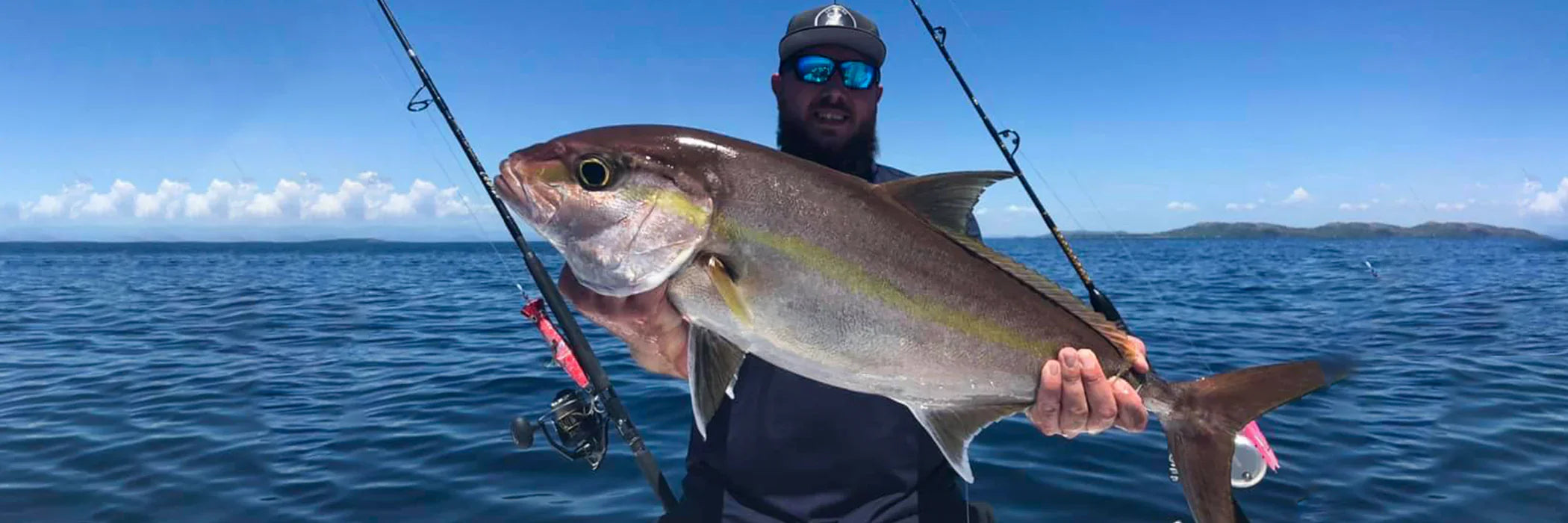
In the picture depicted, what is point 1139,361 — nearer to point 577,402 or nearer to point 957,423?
point 957,423

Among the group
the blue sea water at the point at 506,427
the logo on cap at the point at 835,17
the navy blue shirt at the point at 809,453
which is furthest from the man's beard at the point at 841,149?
the blue sea water at the point at 506,427

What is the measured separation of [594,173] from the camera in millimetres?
2561

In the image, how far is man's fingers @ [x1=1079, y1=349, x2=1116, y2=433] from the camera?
9.41 ft

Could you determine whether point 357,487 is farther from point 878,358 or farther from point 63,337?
point 63,337

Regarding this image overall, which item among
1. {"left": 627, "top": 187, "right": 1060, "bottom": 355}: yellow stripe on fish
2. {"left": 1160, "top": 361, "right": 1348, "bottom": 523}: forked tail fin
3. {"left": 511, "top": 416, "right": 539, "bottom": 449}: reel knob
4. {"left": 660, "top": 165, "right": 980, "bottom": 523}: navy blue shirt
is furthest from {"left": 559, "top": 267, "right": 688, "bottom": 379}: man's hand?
{"left": 511, "top": 416, "right": 539, "bottom": 449}: reel knob

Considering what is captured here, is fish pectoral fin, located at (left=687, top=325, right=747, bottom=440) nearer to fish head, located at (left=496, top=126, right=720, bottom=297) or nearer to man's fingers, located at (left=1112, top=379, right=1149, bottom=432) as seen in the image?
fish head, located at (left=496, top=126, right=720, bottom=297)

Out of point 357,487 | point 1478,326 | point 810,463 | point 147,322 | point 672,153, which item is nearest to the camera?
point 672,153

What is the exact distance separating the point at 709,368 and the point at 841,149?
2152mm

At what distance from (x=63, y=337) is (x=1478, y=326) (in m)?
→ 30.4

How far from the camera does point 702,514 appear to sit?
383 centimetres

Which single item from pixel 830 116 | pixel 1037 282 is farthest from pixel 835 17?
pixel 1037 282

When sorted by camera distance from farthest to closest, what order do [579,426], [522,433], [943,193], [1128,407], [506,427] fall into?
[506,427], [522,433], [579,426], [1128,407], [943,193]

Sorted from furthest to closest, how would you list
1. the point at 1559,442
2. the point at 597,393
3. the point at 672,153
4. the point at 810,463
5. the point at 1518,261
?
the point at 1518,261
the point at 1559,442
the point at 597,393
the point at 810,463
the point at 672,153

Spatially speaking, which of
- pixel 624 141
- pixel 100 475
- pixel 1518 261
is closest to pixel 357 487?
pixel 100 475
